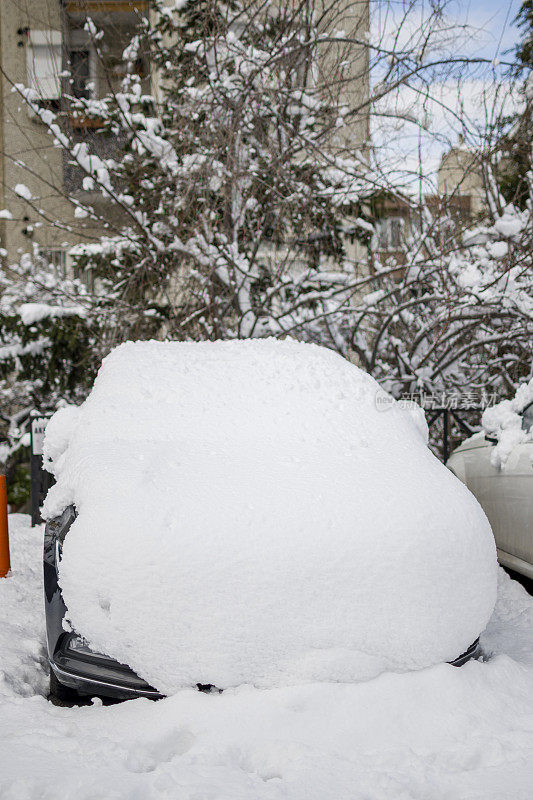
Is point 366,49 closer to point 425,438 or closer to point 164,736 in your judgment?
point 425,438

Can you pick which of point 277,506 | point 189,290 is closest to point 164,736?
point 277,506

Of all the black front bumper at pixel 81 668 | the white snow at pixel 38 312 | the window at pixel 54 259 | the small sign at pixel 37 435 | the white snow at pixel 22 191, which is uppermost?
the white snow at pixel 22 191

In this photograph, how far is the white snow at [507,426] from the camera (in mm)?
4633

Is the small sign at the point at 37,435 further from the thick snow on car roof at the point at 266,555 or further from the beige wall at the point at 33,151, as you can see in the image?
the thick snow on car roof at the point at 266,555

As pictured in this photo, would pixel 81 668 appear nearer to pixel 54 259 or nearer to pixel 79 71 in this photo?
pixel 79 71

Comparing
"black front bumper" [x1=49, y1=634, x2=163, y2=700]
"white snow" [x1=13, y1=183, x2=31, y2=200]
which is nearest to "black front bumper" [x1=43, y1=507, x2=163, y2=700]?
"black front bumper" [x1=49, y1=634, x2=163, y2=700]

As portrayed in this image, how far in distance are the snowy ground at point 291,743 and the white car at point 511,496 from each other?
1668 millimetres

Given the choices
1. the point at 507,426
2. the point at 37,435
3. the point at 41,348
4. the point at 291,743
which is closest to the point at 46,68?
the point at 37,435

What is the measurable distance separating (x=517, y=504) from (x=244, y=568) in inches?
103

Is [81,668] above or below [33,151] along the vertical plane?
below

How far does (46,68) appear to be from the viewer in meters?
6.97

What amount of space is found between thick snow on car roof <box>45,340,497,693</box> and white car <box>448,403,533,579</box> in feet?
4.84

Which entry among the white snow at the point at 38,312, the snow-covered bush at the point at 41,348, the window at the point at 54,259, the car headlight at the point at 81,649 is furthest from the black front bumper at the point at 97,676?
the window at the point at 54,259

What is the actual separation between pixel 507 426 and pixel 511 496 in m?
0.56
